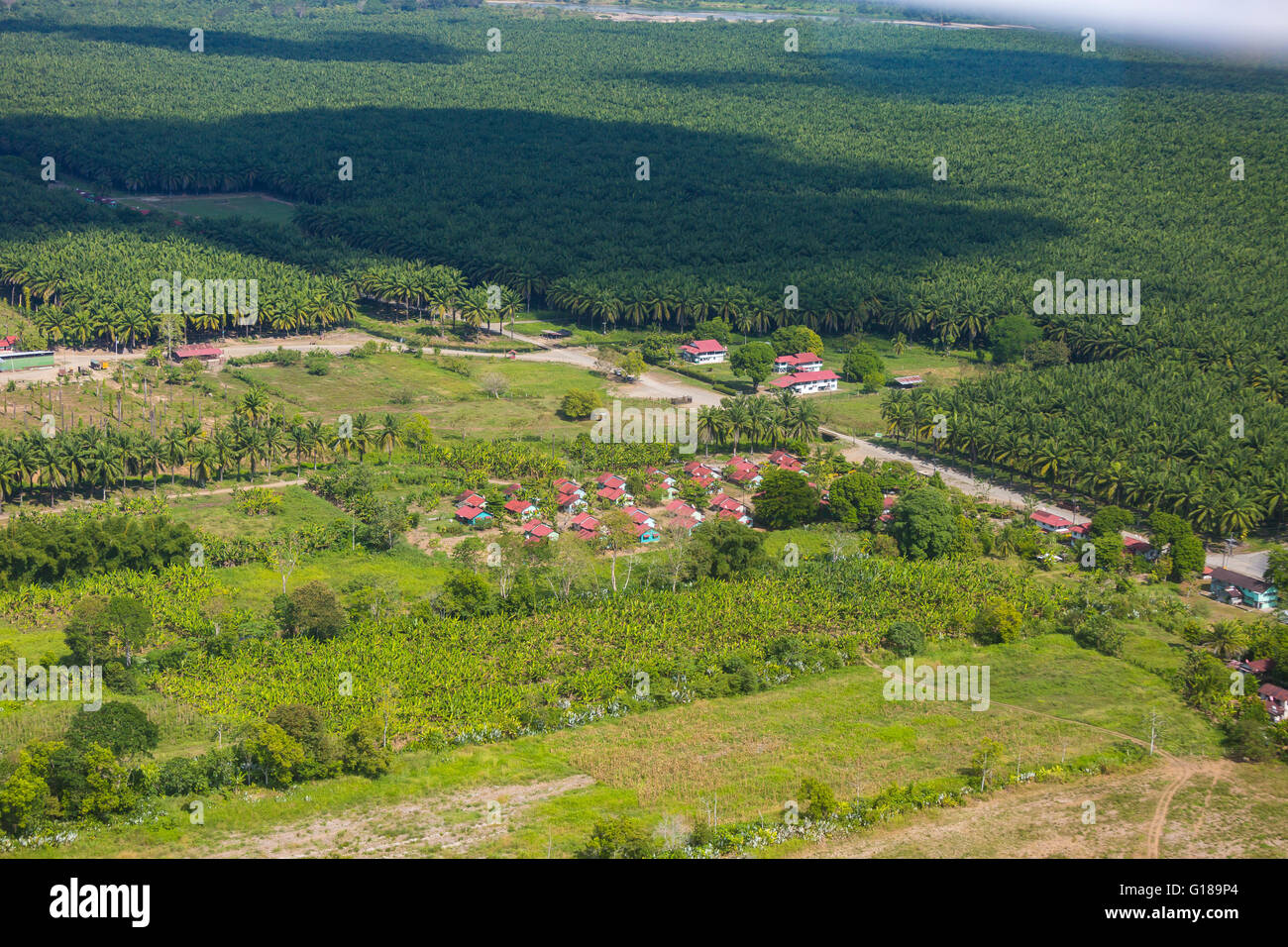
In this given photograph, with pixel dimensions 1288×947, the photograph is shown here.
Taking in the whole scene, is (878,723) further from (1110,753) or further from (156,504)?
(156,504)

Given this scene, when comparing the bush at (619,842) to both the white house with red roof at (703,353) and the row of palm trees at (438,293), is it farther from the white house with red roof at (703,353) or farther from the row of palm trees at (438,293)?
the row of palm trees at (438,293)

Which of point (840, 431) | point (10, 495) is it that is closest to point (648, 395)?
point (840, 431)

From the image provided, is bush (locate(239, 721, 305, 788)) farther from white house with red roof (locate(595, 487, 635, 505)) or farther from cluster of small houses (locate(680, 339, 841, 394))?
cluster of small houses (locate(680, 339, 841, 394))

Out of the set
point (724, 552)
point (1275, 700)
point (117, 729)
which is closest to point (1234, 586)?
point (1275, 700)

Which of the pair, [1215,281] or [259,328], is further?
[1215,281]

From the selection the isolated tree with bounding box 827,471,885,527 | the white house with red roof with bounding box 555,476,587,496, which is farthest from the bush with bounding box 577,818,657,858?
the white house with red roof with bounding box 555,476,587,496

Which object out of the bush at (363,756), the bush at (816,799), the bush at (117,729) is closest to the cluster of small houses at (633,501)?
the bush at (363,756)
